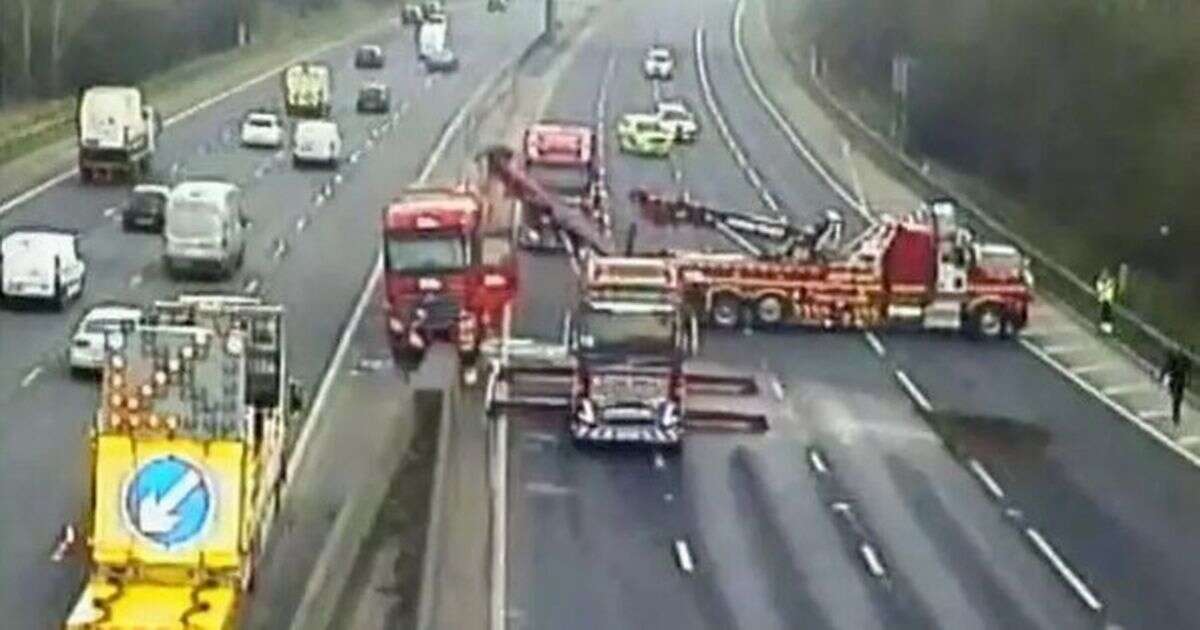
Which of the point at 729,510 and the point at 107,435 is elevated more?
the point at 107,435

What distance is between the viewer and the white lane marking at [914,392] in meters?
58.9

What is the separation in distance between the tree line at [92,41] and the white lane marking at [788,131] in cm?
2732

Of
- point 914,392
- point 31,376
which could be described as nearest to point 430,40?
point 914,392

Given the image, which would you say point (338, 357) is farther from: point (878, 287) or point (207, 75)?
point (207, 75)

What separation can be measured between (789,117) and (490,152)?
55.4 meters

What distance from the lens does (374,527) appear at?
44.4 meters

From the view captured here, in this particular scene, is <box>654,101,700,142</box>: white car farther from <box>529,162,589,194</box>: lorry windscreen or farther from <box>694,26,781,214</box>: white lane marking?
<box>529,162,589,194</box>: lorry windscreen

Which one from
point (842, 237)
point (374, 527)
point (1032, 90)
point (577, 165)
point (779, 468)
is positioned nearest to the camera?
point (374, 527)

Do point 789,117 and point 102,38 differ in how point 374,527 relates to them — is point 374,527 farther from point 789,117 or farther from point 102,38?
point 102,38

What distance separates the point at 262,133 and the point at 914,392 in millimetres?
49011

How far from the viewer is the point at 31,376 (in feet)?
184

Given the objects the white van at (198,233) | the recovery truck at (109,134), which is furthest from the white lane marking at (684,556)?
the recovery truck at (109,134)

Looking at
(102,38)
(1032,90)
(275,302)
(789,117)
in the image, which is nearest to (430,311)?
(275,302)

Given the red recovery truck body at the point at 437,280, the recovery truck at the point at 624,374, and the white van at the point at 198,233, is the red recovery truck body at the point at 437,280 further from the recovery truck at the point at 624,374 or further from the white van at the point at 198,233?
the white van at the point at 198,233
